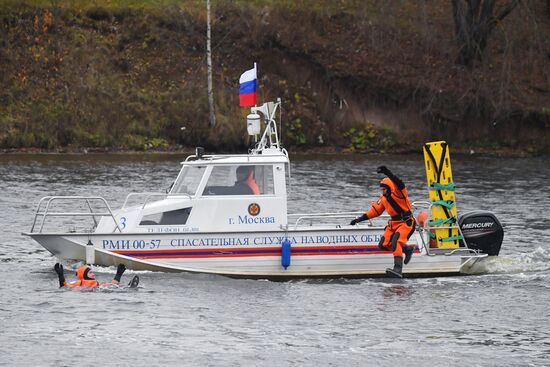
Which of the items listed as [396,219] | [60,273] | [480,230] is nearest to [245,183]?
[396,219]

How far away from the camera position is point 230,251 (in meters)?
20.8

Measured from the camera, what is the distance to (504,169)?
140 feet

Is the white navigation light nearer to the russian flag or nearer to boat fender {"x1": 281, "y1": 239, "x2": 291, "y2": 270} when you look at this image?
the russian flag

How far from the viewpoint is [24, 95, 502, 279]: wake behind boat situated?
816 inches

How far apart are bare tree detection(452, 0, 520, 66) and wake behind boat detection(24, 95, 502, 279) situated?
2896cm

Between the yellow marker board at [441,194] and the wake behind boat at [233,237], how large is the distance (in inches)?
10.4

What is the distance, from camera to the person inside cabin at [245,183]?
21.2m

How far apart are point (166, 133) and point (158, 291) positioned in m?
27.8

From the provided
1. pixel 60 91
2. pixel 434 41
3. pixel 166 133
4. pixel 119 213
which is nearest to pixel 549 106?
pixel 434 41

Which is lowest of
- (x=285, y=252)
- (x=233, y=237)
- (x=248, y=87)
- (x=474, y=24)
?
(x=285, y=252)

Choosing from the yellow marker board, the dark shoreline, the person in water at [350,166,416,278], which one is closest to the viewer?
the person in water at [350,166,416,278]

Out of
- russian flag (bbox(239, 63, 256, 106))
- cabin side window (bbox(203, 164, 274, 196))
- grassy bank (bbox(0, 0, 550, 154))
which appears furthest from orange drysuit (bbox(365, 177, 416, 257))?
grassy bank (bbox(0, 0, 550, 154))

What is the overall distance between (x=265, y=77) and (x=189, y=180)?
29.3 m

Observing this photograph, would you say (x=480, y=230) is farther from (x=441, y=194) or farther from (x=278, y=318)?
(x=278, y=318)
